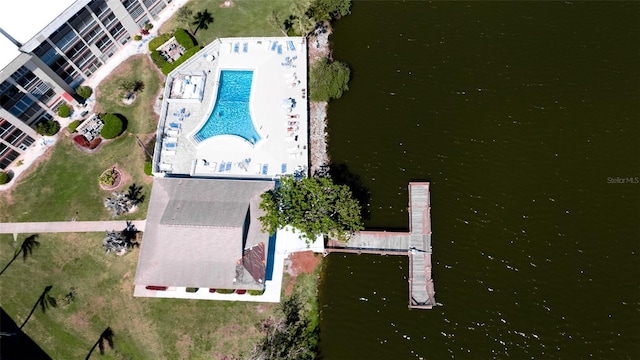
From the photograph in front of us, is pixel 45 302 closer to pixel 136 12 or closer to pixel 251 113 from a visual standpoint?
pixel 251 113

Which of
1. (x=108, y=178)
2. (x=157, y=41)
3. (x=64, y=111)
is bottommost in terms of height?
(x=108, y=178)

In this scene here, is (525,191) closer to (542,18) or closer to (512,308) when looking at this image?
(512,308)

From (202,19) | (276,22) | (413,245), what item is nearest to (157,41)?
(202,19)

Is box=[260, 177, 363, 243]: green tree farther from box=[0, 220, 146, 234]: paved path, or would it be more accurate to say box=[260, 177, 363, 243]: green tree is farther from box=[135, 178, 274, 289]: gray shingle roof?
box=[0, 220, 146, 234]: paved path

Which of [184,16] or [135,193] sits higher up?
[184,16]

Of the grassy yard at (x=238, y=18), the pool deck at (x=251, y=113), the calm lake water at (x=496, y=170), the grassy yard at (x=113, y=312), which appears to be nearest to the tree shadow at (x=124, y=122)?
the pool deck at (x=251, y=113)

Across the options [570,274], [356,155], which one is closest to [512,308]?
[570,274]

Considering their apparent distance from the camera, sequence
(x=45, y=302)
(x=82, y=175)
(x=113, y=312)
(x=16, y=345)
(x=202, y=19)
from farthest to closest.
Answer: (x=202, y=19), (x=82, y=175), (x=45, y=302), (x=113, y=312), (x=16, y=345)
